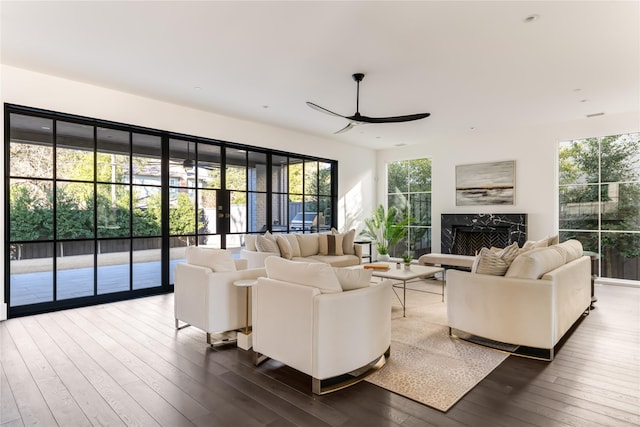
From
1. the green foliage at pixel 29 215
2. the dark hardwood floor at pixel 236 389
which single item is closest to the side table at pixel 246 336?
the dark hardwood floor at pixel 236 389

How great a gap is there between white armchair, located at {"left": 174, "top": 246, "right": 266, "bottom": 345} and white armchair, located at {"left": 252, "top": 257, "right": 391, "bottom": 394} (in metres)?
0.63

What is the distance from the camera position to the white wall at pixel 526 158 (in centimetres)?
638

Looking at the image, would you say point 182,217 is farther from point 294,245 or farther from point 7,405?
point 7,405

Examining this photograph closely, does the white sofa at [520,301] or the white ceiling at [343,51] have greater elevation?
the white ceiling at [343,51]

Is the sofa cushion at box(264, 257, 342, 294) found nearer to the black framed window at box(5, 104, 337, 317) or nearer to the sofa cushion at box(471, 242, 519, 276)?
the sofa cushion at box(471, 242, 519, 276)

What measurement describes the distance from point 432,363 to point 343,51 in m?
3.04

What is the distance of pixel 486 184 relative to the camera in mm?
7469

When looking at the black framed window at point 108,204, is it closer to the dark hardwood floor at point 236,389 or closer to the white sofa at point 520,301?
the dark hardwood floor at point 236,389

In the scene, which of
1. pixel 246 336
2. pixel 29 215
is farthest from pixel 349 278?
pixel 29 215

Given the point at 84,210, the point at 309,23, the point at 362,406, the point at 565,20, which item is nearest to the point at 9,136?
the point at 84,210

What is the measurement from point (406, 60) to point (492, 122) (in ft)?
11.7

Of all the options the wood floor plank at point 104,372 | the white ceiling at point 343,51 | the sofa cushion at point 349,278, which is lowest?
the wood floor plank at point 104,372

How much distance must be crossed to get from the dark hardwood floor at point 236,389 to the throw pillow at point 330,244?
3.21 metres

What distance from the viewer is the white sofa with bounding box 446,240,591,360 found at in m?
3.00
